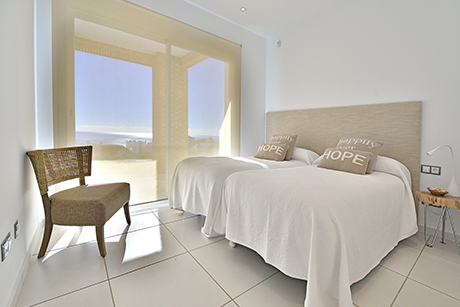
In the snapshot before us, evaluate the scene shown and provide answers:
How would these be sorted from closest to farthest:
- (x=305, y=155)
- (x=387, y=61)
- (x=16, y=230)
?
(x=16, y=230) → (x=387, y=61) → (x=305, y=155)

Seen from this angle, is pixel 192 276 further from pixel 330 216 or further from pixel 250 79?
pixel 250 79

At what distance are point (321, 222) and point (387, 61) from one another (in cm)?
249

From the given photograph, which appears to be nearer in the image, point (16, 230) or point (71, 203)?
point (16, 230)

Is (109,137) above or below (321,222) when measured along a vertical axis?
above

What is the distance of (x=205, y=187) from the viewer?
220 cm

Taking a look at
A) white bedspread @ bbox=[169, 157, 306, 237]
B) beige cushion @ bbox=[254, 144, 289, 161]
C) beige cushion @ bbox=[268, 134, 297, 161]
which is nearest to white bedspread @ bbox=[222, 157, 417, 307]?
white bedspread @ bbox=[169, 157, 306, 237]

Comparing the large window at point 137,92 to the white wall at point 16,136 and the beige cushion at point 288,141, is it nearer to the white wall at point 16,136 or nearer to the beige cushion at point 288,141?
the white wall at point 16,136

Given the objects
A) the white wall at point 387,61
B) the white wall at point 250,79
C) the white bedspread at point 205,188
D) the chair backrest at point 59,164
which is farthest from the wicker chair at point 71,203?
the white wall at point 387,61

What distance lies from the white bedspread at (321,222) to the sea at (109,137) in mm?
1615

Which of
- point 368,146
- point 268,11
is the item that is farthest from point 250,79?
point 368,146

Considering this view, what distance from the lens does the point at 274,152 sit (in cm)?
309

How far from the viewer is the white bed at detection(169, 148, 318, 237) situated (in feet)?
6.73

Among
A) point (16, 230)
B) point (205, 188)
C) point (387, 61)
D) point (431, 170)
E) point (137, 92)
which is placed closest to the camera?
point (16, 230)

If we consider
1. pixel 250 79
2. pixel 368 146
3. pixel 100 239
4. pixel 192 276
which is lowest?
pixel 192 276
